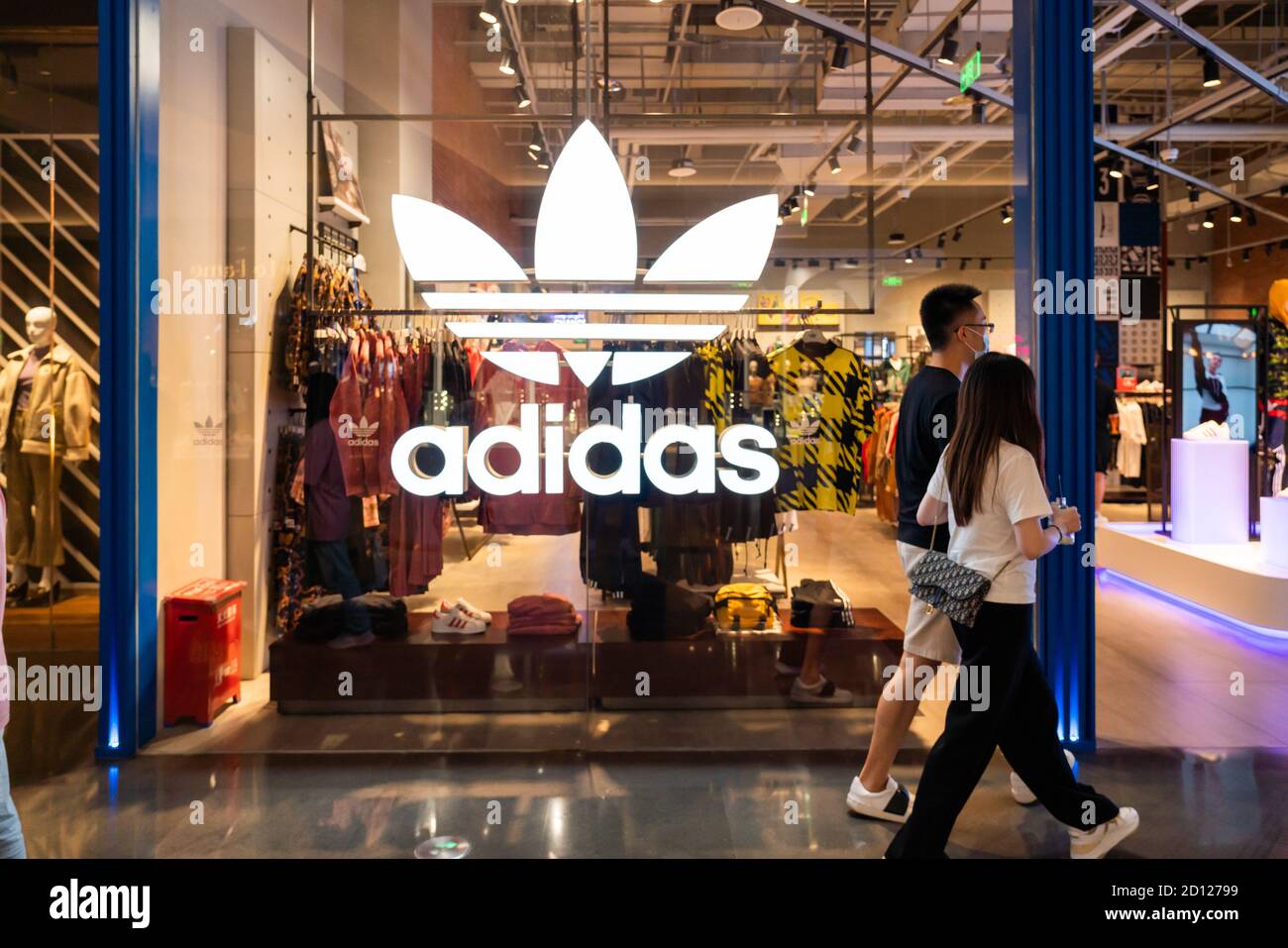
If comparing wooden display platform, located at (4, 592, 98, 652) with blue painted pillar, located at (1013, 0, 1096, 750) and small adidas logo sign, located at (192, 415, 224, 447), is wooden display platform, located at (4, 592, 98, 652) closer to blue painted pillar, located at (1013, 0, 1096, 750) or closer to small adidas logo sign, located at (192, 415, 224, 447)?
small adidas logo sign, located at (192, 415, 224, 447)

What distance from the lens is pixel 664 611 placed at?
3941 mm

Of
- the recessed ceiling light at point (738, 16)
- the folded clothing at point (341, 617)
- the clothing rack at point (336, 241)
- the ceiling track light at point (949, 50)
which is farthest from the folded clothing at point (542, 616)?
the ceiling track light at point (949, 50)

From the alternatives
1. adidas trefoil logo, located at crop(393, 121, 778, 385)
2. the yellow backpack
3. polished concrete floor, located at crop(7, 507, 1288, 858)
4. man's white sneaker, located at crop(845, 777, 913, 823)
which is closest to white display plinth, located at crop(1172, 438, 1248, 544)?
polished concrete floor, located at crop(7, 507, 1288, 858)

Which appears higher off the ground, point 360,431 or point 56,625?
point 360,431

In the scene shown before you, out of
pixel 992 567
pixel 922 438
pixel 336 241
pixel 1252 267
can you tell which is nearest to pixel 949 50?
pixel 922 438

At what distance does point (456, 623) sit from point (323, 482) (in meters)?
0.84

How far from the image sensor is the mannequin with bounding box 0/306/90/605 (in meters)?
5.07

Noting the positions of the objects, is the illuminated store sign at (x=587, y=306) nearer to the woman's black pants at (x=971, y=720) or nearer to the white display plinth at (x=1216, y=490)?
the woman's black pants at (x=971, y=720)

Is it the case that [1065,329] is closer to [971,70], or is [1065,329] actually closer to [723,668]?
[971,70]

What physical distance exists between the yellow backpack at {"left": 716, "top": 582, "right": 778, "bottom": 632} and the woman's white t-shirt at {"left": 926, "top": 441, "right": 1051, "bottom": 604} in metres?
1.52

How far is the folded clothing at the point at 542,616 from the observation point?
3.92 metres

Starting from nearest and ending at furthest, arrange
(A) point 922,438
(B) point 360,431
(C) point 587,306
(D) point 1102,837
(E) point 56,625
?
(D) point 1102,837, (A) point 922,438, (C) point 587,306, (B) point 360,431, (E) point 56,625
